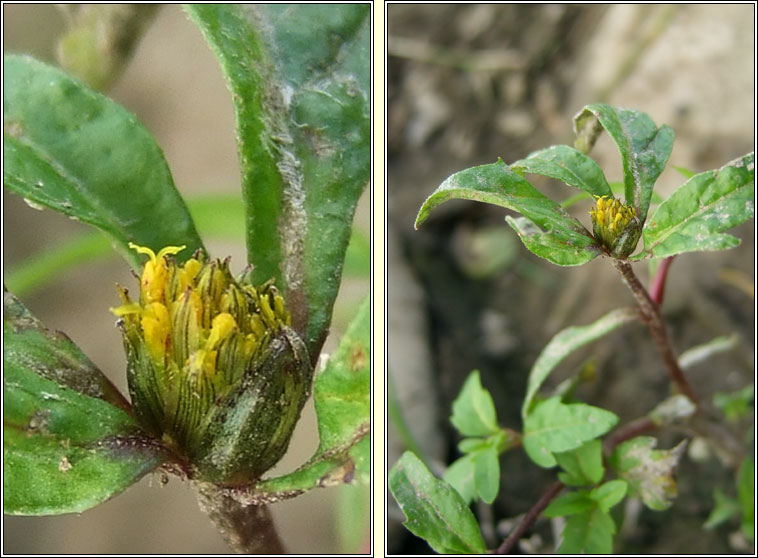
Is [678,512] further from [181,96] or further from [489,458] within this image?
[181,96]

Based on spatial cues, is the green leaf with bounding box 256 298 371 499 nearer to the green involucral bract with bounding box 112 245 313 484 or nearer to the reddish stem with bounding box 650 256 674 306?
the green involucral bract with bounding box 112 245 313 484

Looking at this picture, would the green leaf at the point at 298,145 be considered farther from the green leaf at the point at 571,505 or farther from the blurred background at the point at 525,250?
the blurred background at the point at 525,250

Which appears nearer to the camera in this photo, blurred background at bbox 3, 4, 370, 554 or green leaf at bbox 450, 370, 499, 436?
green leaf at bbox 450, 370, 499, 436

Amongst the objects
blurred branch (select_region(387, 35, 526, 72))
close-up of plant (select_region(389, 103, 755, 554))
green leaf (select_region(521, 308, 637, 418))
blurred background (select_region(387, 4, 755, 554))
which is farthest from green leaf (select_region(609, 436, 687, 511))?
blurred branch (select_region(387, 35, 526, 72))

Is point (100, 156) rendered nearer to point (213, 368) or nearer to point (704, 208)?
point (213, 368)

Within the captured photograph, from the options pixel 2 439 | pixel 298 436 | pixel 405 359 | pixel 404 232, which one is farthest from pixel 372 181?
pixel 404 232

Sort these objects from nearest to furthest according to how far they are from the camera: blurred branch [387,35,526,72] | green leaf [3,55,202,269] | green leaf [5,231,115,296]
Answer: green leaf [3,55,202,269] < green leaf [5,231,115,296] < blurred branch [387,35,526,72]
